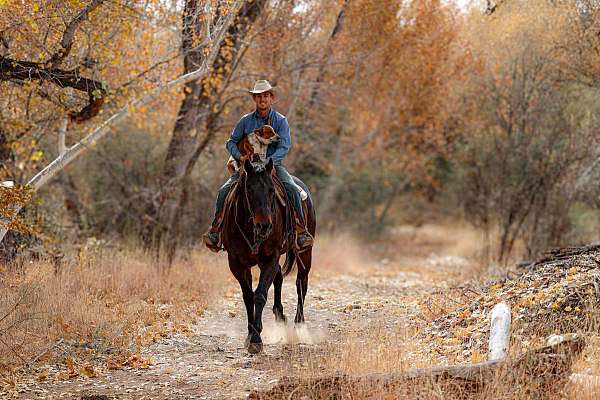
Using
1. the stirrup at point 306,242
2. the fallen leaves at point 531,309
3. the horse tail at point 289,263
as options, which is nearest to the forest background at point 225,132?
the fallen leaves at point 531,309

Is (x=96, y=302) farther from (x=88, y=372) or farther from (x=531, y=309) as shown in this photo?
(x=531, y=309)

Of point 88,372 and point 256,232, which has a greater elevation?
point 256,232

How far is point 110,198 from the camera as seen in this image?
20406 millimetres

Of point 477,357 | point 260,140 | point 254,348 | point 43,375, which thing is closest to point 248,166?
point 260,140

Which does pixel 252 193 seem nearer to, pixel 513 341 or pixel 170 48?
pixel 513 341

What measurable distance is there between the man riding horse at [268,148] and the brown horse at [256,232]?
Result: 6.8 inches

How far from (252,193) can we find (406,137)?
20.9m

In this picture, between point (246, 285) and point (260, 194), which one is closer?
point (260, 194)

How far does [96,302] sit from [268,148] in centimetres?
338

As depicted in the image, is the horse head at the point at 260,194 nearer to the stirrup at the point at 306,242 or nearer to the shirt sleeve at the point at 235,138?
the shirt sleeve at the point at 235,138

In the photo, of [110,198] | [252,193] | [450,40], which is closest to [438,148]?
[450,40]

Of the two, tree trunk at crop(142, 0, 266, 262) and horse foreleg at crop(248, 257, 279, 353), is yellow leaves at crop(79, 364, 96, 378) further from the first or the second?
tree trunk at crop(142, 0, 266, 262)

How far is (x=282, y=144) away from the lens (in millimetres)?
10172

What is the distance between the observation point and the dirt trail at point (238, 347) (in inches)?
319
